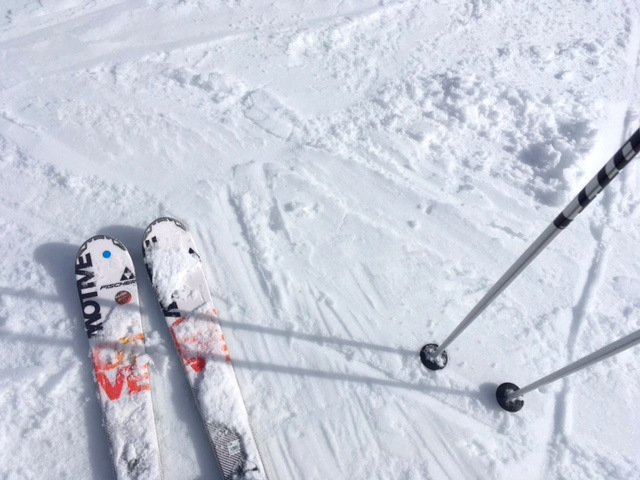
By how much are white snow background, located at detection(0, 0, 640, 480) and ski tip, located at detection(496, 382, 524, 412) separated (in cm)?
7

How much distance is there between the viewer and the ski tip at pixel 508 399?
9.57 feet

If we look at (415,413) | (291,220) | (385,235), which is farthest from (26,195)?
(415,413)

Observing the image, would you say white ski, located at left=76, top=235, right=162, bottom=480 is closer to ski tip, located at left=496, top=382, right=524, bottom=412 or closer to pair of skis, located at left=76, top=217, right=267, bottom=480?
pair of skis, located at left=76, top=217, right=267, bottom=480

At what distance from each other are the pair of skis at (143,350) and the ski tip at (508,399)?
161cm

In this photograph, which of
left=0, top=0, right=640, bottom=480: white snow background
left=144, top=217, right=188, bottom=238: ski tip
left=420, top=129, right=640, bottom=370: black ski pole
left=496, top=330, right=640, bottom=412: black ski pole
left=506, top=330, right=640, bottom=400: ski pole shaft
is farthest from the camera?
left=144, top=217, right=188, bottom=238: ski tip

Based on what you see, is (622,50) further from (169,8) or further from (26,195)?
(26,195)

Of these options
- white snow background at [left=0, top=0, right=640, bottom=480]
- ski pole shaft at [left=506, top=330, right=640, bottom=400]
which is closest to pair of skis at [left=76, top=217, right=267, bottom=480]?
white snow background at [left=0, top=0, right=640, bottom=480]

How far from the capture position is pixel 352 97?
14.2ft

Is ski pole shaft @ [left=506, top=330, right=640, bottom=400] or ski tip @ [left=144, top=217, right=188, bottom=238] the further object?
ski tip @ [left=144, top=217, right=188, bottom=238]

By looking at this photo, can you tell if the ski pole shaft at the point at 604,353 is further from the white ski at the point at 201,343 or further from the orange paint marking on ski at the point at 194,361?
the orange paint marking on ski at the point at 194,361

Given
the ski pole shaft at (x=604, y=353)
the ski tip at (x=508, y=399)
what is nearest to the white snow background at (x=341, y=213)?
the ski tip at (x=508, y=399)

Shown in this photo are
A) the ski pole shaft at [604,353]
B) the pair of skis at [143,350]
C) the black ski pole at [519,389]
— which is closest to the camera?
the ski pole shaft at [604,353]

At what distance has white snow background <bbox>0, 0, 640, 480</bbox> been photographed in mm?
2863

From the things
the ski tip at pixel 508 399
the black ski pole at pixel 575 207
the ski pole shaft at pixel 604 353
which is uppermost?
the black ski pole at pixel 575 207
